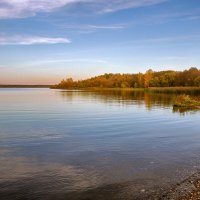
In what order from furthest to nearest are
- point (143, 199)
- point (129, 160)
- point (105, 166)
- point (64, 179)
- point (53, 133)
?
point (53, 133) → point (129, 160) → point (105, 166) → point (64, 179) → point (143, 199)

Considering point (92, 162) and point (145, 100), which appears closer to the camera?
point (92, 162)

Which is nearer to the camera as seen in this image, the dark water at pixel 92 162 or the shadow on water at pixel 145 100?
the dark water at pixel 92 162

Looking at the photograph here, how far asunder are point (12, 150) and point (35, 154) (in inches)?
98.9

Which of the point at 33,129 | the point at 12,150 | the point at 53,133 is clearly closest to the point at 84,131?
the point at 53,133

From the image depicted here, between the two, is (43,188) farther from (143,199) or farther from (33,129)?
(33,129)

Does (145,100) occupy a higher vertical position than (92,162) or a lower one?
higher

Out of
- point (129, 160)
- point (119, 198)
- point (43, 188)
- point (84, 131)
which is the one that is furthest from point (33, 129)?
point (119, 198)

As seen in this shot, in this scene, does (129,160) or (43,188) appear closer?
(43,188)

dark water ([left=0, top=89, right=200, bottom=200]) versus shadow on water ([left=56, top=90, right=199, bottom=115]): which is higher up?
shadow on water ([left=56, top=90, right=199, bottom=115])

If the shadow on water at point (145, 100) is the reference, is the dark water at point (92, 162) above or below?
below

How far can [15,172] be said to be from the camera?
1973 centimetres

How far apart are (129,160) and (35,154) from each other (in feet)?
24.4

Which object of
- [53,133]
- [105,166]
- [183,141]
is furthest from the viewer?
[53,133]

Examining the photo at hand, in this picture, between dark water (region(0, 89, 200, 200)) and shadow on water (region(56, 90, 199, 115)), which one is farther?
shadow on water (region(56, 90, 199, 115))
